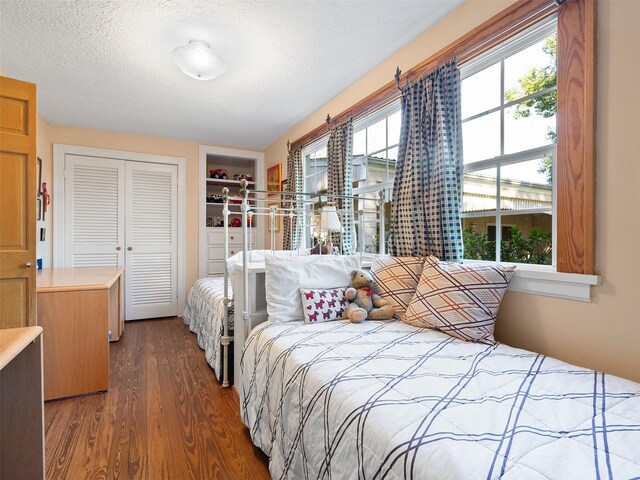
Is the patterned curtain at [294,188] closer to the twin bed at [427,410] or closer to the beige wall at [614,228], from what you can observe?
the twin bed at [427,410]

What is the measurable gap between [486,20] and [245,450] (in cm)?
261

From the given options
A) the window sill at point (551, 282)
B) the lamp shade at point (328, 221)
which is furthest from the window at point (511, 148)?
the lamp shade at point (328, 221)

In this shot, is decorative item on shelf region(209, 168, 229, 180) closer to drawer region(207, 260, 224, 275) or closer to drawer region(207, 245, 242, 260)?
drawer region(207, 245, 242, 260)

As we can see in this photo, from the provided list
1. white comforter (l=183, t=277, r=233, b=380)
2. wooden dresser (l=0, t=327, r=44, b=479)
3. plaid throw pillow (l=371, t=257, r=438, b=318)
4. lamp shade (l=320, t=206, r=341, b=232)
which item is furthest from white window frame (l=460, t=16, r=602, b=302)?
wooden dresser (l=0, t=327, r=44, b=479)

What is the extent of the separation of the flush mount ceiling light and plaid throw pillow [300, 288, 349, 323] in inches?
66.7

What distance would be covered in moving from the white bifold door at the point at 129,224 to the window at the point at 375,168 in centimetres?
277

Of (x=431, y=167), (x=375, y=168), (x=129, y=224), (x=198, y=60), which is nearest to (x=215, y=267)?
(x=129, y=224)

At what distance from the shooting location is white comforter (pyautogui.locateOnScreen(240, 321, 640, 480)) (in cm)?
74

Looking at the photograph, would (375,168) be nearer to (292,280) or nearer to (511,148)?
(511,148)

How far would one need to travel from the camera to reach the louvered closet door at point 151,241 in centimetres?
425

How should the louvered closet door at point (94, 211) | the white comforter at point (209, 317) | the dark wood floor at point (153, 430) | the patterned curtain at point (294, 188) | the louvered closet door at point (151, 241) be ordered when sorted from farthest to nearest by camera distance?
the louvered closet door at point (151, 241)
the louvered closet door at point (94, 211)
the patterned curtain at point (294, 188)
the white comforter at point (209, 317)
the dark wood floor at point (153, 430)

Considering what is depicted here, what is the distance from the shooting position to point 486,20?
1.78 metres

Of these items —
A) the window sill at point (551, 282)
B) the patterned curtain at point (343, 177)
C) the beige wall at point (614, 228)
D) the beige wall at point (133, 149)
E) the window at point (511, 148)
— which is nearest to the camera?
the beige wall at point (614, 228)

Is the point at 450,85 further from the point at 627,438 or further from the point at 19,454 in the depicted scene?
the point at 19,454
